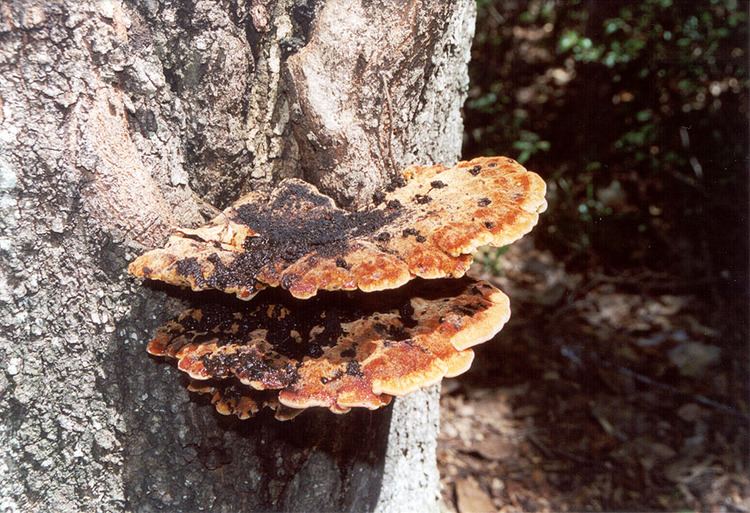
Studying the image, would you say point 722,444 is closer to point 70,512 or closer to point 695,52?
point 695,52

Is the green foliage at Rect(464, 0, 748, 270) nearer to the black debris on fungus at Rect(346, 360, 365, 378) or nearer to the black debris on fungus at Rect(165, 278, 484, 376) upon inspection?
the black debris on fungus at Rect(165, 278, 484, 376)

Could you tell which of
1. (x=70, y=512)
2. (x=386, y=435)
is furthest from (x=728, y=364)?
(x=70, y=512)

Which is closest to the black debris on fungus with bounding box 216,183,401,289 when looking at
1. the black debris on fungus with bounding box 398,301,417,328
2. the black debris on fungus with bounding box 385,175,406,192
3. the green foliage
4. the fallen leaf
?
the black debris on fungus with bounding box 385,175,406,192

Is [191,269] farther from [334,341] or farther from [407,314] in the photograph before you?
[407,314]

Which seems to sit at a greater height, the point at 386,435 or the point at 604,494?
the point at 386,435

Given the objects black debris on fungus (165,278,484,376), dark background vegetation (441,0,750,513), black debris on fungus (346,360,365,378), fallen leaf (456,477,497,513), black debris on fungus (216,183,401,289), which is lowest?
fallen leaf (456,477,497,513)

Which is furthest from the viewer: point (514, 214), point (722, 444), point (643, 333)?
point (643, 333)
